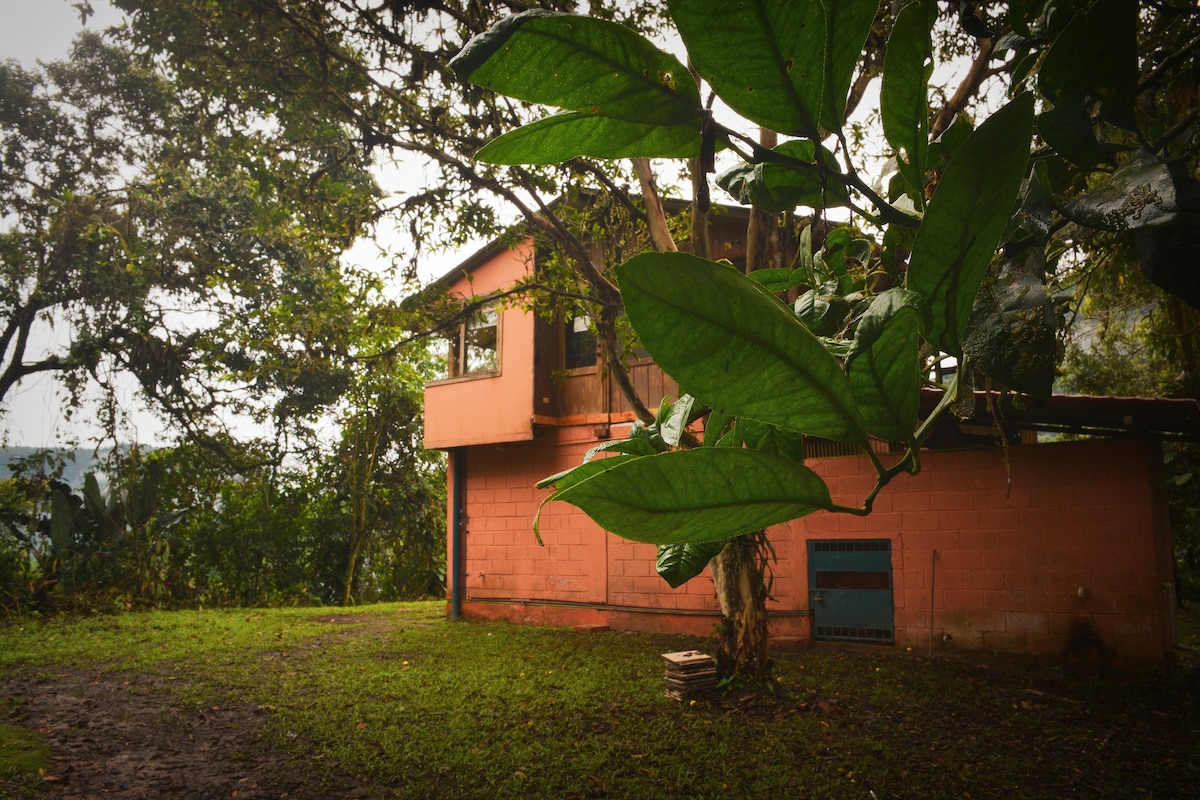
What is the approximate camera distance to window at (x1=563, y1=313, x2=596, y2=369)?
889 cm

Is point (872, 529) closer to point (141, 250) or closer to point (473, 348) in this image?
point (473, 348)

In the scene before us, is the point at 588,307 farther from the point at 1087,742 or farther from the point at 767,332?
the point at 767,332

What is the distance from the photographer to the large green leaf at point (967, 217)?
306 millimetres

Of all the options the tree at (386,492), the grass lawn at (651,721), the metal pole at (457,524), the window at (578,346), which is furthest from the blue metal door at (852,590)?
the tree at (386,492)

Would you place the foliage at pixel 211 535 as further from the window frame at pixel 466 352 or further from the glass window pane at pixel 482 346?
the glass window pane at pixel 482 346

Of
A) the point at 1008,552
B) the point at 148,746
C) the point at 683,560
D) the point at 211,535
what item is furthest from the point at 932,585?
the point at 211,535

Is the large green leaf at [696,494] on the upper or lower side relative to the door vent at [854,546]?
upper

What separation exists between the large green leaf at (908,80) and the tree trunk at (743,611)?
4787 mm

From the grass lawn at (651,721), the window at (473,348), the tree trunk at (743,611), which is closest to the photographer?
the grass lawn at (651,721)

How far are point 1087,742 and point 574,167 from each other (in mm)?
4779

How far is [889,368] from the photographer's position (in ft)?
1.12

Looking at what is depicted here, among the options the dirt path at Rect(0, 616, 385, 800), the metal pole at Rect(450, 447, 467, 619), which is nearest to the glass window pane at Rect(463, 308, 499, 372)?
the metal pole at Rect(450, 447, 467, 619)

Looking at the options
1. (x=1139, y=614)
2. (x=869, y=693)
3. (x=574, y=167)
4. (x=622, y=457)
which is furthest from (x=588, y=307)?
(x=622, y=457)

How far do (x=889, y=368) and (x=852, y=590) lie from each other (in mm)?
6611
